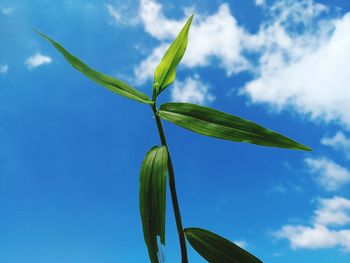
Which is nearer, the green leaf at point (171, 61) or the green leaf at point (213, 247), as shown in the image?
the green leaf at point (213, 247)

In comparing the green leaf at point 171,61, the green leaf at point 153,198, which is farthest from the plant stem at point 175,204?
the green leaf at point 171,61

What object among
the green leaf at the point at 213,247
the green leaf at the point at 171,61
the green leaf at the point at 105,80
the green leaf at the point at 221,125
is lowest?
the green leaf at the point at 213,247

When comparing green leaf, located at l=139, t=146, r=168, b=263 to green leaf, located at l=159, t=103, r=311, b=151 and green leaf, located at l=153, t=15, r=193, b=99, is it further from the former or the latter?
green leaf, located at l=153, t=15, r=193, b=99

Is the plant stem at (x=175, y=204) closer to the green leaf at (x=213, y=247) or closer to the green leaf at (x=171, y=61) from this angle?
the green leaf at (x=213, y=247)

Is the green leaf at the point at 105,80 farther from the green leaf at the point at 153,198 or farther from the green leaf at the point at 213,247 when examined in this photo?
the green leaf at the point at 213,247

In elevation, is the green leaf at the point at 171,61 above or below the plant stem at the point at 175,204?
above

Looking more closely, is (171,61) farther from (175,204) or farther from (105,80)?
(175,204)

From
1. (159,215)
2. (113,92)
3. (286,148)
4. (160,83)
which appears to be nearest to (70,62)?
(113,92)
